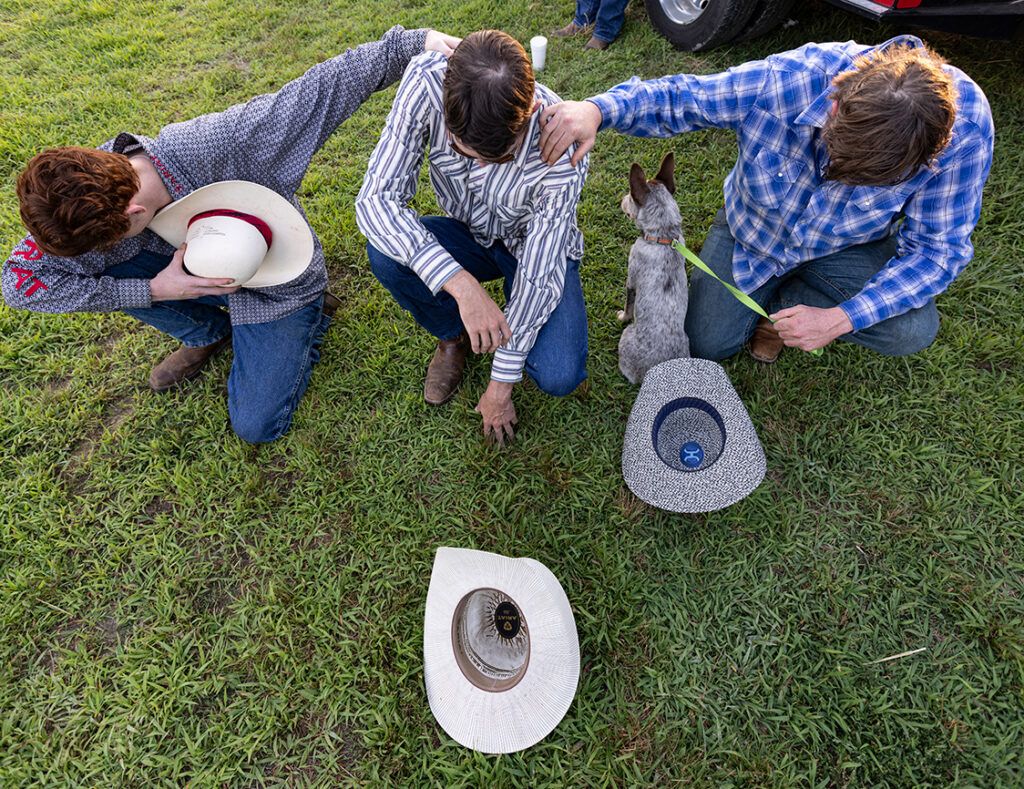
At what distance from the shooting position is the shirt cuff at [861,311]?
1991 millimetres

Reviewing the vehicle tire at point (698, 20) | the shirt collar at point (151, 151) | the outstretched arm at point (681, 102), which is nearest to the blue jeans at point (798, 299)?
the outstretched arm at point (681, 102)

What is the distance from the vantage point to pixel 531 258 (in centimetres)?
192

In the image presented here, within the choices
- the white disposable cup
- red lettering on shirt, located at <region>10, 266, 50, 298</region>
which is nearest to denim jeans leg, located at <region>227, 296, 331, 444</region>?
red lettering on shirt, located at <region>10, 266, 50, 298</region>

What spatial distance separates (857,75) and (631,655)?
210cm

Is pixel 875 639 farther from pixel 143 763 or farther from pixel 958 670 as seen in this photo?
pixel 143 763

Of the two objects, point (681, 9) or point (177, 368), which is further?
point (681, 9)

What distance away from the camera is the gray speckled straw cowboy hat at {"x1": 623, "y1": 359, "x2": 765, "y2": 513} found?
2.05 meters

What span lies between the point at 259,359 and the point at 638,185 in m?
1.87

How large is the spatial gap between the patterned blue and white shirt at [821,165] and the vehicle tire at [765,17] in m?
1.82

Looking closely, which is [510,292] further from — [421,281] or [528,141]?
[528,141]

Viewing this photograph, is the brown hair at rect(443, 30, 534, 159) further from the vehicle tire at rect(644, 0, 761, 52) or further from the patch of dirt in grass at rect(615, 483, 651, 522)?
the vehicle tire at rect(644, 0, 761, 52)

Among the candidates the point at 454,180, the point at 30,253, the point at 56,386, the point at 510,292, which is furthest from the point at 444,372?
the point at 56,386

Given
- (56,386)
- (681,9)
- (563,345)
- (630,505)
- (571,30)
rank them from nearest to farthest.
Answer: (563,345) < (630,505) < (56,386) < (681,9) < (571,30)

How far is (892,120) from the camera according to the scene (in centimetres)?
155
